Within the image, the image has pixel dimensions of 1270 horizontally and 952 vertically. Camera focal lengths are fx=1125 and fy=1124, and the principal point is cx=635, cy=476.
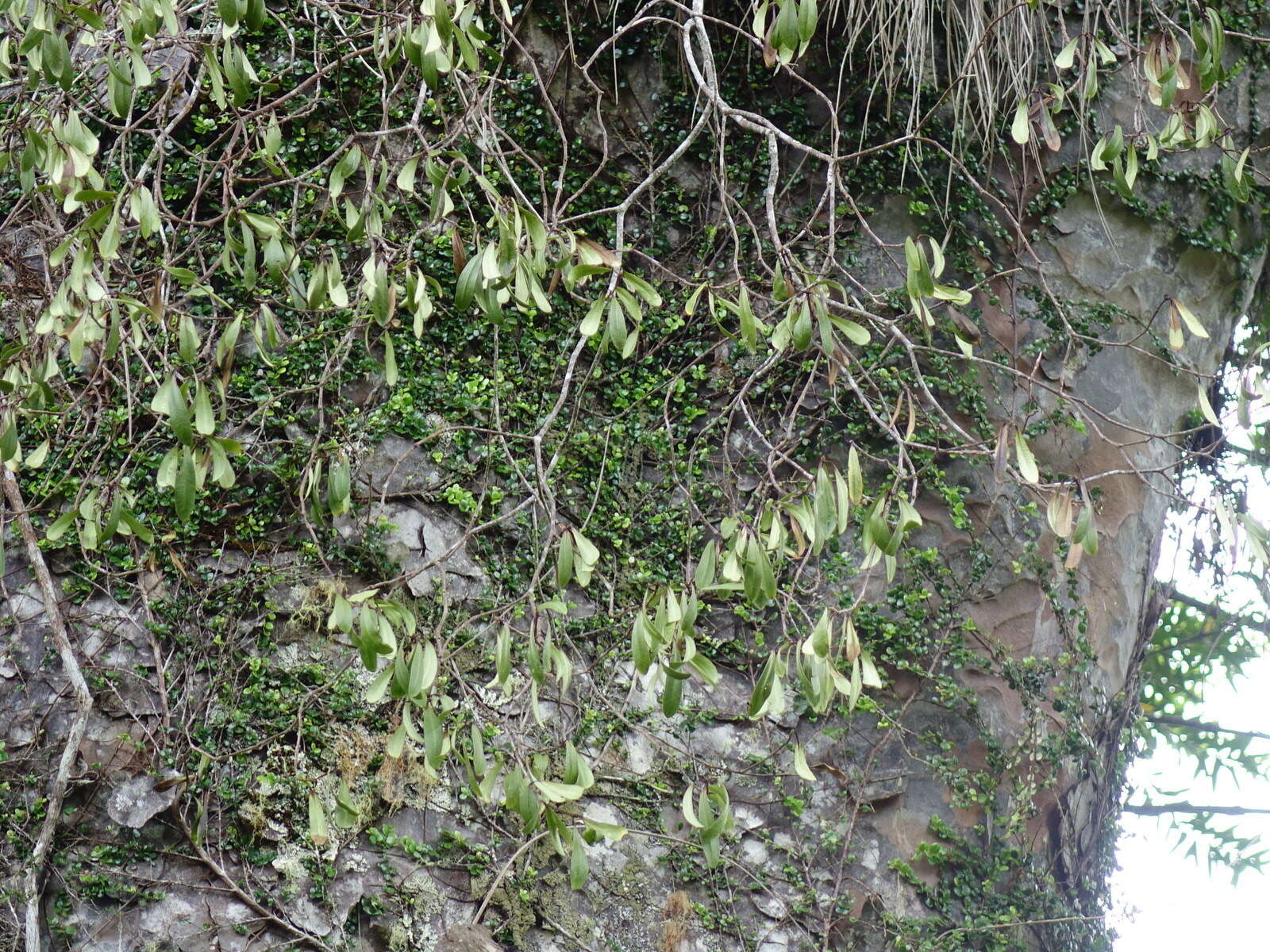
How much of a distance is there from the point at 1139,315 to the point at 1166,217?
0.30m

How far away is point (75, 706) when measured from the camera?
239 centimetres

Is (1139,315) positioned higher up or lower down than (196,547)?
higher up

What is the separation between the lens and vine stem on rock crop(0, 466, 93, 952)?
2211mm

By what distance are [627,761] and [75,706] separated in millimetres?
1195

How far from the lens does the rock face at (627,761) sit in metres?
2.30

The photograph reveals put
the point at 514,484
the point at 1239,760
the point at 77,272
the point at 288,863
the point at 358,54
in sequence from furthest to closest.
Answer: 1. the point at 1239,760
2. the point at 358,54
3. the point at 514,484
4. the point at 288,863
5. the point at 77,272

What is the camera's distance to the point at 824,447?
2.82 metres

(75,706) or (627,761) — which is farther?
(627,761)

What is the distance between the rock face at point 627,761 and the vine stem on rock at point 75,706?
0.04 meters

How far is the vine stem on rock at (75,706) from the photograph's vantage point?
221 cm

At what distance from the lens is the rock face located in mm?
2305

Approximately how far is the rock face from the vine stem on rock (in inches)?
1.6

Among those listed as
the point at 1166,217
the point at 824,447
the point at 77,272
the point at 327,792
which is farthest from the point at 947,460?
the point at 77,272

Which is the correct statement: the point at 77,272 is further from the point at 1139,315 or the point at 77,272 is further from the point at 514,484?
the point at 1139,315
